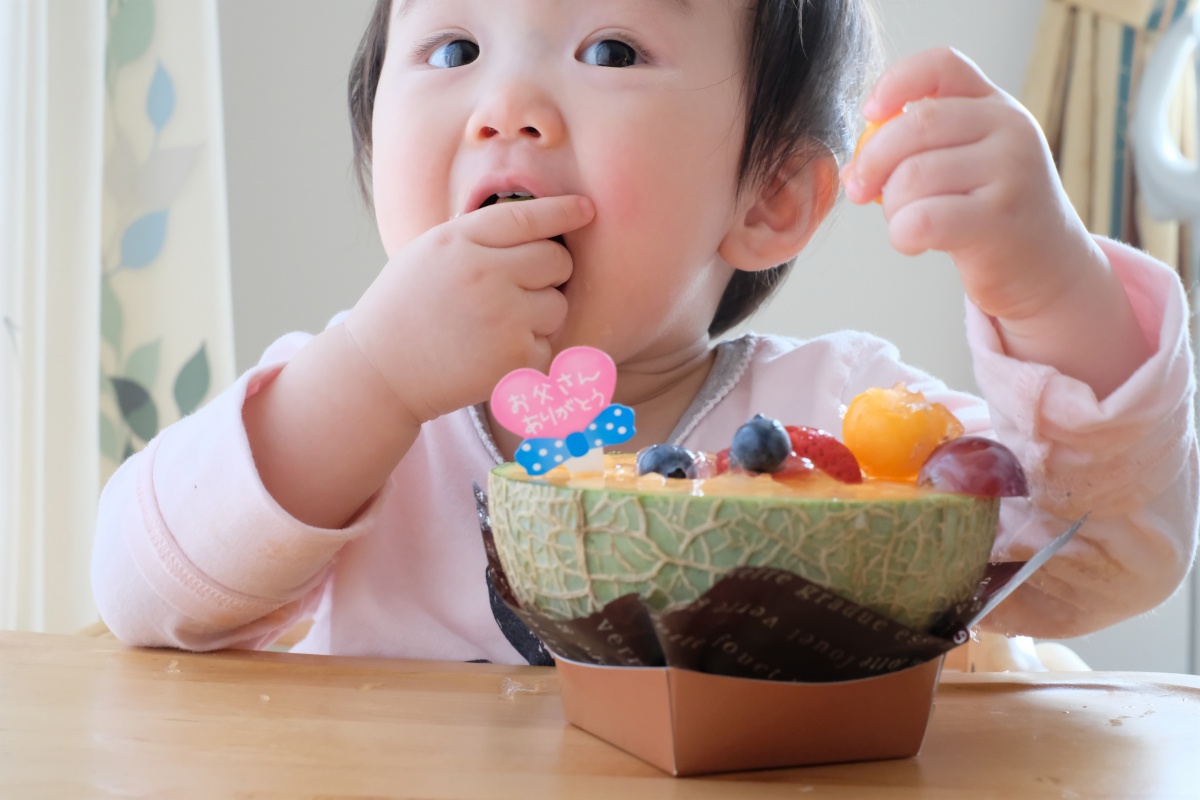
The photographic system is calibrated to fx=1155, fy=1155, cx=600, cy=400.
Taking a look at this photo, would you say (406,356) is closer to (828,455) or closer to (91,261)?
(828,455)

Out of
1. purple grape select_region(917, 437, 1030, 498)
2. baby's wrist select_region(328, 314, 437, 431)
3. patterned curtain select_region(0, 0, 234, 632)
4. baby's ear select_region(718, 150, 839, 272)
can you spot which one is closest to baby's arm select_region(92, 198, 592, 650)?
baby's wrist select_region(328, 314, 437, 431)

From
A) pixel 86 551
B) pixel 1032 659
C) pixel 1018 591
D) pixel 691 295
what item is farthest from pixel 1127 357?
pixel 86 551

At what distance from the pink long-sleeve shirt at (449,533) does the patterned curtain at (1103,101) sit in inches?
68.1

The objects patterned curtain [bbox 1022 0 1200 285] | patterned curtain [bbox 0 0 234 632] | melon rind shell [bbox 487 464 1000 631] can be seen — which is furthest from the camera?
patterned curtain [bbox 1022 0 1200 285]

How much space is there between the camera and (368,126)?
1.25m

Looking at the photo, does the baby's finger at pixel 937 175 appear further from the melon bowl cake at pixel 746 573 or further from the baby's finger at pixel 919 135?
the melon bowl cake at pixel 746 573

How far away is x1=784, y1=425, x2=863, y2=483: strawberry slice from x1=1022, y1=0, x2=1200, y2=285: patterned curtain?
85.9 inches

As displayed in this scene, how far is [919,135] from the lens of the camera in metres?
0.64

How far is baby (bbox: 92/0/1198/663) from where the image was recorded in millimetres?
688

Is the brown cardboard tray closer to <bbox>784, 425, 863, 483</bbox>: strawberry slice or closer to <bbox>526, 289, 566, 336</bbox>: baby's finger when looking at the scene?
<bbox>784, 425, 863, 483</bbox>: strawberry slice

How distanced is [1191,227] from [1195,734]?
2123mm

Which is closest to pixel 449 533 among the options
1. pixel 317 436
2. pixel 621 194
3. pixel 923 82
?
pixel 317 436

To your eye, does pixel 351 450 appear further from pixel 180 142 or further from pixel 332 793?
pixel 180 142

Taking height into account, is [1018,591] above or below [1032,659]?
above
